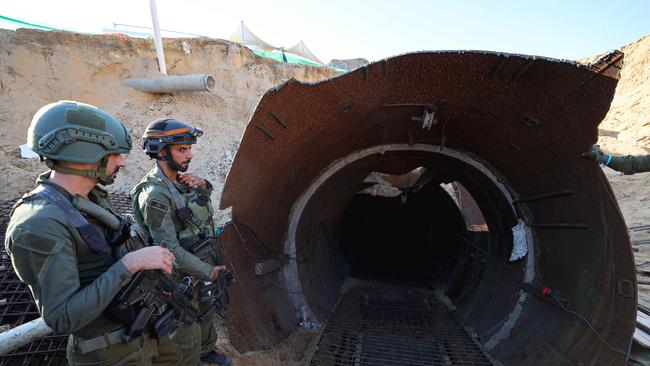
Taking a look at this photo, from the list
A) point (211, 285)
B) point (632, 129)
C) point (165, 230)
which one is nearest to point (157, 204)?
point (165, 230)

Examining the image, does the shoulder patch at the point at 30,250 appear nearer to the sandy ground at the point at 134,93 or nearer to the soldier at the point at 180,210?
the soldier at the point at 180,210

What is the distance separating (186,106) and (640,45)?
20.1 meters

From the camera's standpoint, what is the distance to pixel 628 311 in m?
3.10

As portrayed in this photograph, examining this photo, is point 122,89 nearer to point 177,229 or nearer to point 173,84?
point 173,84

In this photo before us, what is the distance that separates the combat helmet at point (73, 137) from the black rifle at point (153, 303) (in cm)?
65

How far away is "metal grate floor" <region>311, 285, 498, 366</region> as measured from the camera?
4633mm

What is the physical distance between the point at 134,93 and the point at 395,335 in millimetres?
9370

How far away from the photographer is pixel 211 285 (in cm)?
298

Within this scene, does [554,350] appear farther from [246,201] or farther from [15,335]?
[15,335]

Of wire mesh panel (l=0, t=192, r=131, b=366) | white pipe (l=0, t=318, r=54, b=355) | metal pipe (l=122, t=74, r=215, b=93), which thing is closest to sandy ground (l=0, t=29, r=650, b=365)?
metal pipe (l=122, t=74, r=215, b=93)

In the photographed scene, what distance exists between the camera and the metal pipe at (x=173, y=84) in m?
9.77

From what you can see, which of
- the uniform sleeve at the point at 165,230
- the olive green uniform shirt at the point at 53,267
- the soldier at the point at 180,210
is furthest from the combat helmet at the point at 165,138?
the olive green uniform shirt at the point at 53,267

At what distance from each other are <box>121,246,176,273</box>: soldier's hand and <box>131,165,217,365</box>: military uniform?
757 mm

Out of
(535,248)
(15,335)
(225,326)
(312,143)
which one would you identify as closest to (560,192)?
(535,248)
